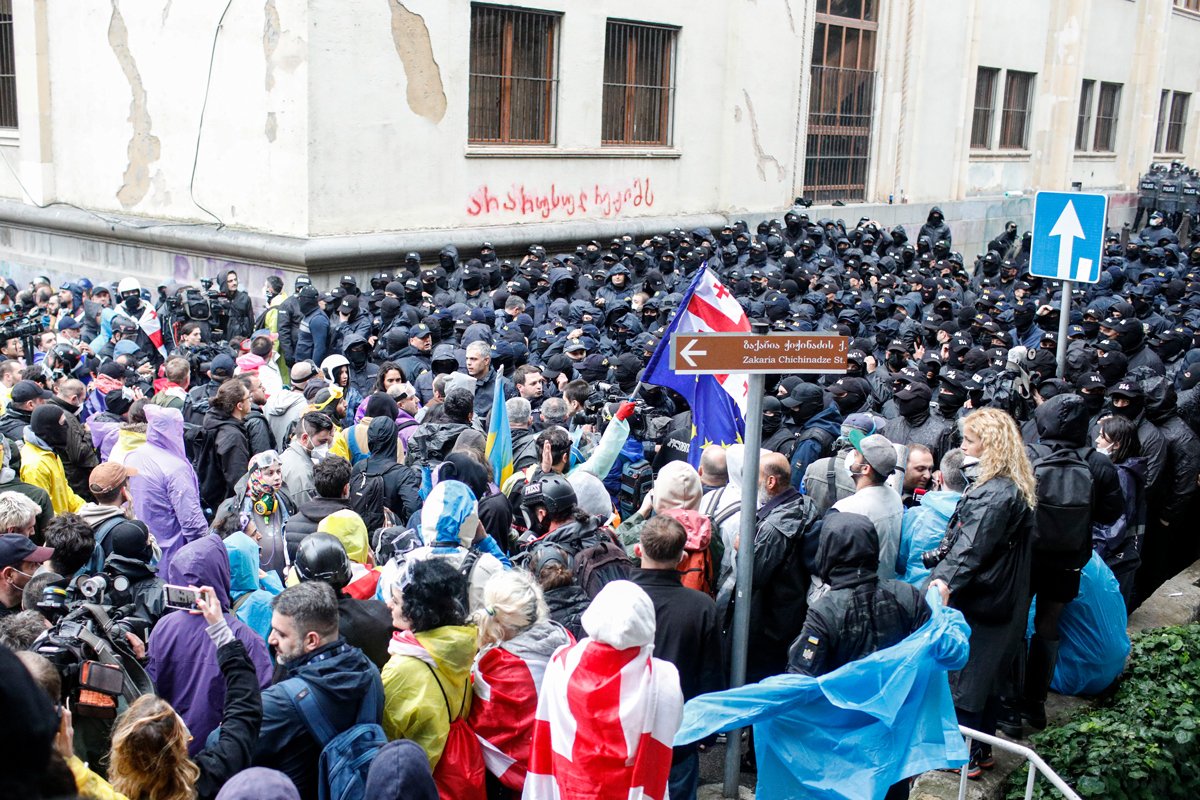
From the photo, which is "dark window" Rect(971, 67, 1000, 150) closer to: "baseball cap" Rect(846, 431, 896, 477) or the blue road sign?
the blue road sign

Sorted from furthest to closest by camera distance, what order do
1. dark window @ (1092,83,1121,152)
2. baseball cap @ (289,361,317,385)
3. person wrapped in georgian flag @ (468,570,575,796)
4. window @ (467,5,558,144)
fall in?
→ dark window @ (1092,83,1121,152) → window @ (467,5,558,144) → baseball cap @ (289,361,317,385) → person wrapped in georgian flag @ (468,570,575,796)

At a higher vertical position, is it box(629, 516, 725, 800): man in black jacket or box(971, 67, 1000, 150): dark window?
box(971, 67, 1000, 150): dark window

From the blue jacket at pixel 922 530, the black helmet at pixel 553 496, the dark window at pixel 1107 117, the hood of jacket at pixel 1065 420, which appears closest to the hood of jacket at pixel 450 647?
the black helmet at pixel 553 496

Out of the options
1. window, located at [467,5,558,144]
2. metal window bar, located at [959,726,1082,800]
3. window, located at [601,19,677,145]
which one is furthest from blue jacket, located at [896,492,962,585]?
window, located at [601,19,677,145]

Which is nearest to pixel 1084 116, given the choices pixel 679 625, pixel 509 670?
pixel 679 625

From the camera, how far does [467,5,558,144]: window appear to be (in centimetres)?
1616

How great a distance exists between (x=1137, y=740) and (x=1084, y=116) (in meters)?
29.9

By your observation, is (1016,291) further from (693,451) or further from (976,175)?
(976,175)

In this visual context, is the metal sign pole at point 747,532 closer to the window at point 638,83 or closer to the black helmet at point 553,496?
the black helmet at point 553,496

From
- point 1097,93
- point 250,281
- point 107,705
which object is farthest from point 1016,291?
point 1097,93

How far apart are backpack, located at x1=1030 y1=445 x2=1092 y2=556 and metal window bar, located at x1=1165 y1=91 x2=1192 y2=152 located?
35.7m

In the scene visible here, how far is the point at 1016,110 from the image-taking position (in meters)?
29.2

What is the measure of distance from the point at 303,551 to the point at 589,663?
1.23 metres

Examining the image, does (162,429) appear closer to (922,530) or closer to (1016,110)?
(922,530)
